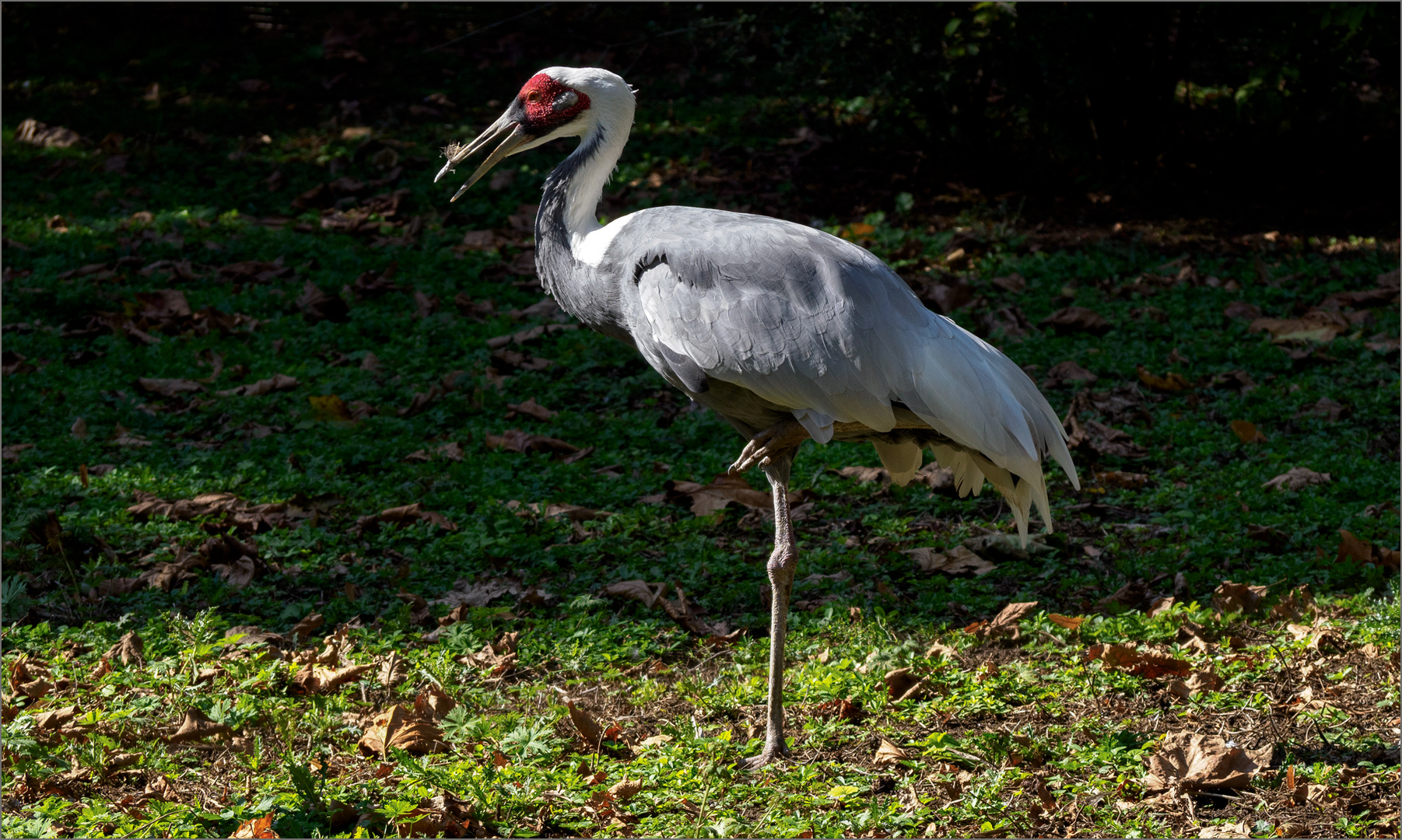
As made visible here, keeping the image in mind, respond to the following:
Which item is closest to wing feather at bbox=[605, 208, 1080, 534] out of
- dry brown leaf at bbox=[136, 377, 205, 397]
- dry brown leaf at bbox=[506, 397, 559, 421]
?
dry brown leaf at bbox=[506, 397, 559, 421]

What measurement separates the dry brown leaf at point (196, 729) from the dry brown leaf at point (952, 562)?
9.50ft

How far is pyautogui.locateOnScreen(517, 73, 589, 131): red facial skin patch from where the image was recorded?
15.9 ft

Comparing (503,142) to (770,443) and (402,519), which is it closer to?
(770,443)

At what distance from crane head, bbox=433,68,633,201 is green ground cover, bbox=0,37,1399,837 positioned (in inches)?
70.1

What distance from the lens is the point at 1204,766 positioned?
374 centimetres

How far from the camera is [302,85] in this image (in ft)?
41.6

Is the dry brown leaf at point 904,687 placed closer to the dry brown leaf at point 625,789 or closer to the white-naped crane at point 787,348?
the white-naped crane at point 787,348

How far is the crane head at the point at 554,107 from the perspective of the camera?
4816 millimetres

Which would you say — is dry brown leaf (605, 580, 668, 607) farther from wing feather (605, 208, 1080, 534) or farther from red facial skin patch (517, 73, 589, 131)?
red facial skin patch (517, 73, 589, 131)

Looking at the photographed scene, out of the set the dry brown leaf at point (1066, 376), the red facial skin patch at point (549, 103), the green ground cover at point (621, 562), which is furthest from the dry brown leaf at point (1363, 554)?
the red facial skin patch at point (549, 103)

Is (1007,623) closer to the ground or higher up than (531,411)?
higher up

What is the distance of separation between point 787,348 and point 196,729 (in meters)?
2.25

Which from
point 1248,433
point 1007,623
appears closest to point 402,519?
point 1007,623

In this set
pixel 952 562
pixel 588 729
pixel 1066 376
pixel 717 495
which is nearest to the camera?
pixel 588 729
